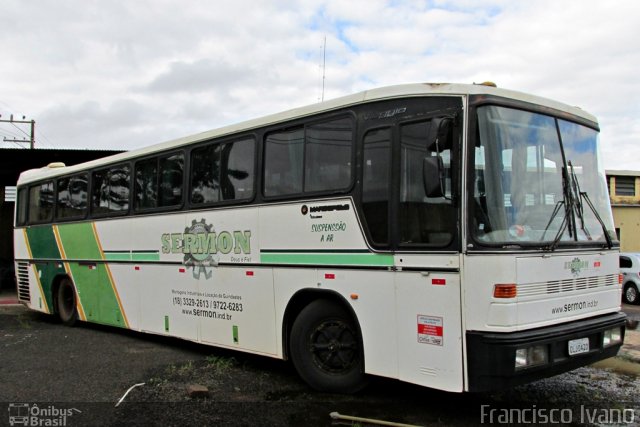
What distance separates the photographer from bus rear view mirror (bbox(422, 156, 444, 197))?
184 inches

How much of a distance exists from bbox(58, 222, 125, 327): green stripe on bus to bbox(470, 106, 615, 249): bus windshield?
23.0ft

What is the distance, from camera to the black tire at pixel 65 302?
35.5ft

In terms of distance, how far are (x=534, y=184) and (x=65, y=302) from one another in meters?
9.73

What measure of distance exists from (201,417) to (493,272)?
3015 millimetres

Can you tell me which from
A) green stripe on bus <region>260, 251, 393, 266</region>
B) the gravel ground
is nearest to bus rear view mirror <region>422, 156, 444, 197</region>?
green stripe on bus <region>260, 251, 393, 266</region>

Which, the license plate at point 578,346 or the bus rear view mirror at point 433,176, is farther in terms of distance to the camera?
the license plate at point 578,346

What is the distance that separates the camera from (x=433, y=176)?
15.4ft

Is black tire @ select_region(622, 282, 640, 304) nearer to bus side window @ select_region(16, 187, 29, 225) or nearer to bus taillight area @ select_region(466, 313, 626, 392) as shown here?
bus taillight area @ select_region(466, 313, 626, 392)

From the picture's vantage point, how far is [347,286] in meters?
5.55

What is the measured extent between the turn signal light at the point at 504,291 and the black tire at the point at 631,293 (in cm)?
1328

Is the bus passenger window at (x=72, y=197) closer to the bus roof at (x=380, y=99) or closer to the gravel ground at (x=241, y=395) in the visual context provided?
the bus roof at (x=380, y=99)

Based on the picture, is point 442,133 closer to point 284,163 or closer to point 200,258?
point 284,163

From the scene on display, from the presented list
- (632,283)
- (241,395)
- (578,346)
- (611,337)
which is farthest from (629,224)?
(241,395)

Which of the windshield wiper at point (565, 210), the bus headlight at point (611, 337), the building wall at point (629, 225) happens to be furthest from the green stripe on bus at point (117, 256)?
the building wall at point (629, 225)
